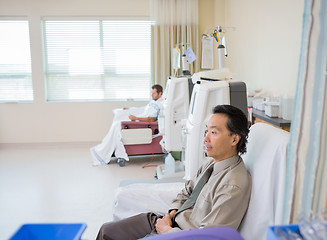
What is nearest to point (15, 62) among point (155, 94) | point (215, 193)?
point (155, 94)

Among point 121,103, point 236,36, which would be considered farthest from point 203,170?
point 121,103

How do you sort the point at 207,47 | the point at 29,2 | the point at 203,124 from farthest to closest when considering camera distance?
the point at 29,2 < the point at 207,47 < the point at 203,124

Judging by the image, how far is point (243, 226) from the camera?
55.5 inches

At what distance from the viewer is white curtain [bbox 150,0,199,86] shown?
5.13m

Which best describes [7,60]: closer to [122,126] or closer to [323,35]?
[122,126]

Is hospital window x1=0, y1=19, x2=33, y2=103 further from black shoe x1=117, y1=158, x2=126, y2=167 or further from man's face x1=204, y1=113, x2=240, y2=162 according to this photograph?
man's face x1=204, y1=113, x2=240, y2=162

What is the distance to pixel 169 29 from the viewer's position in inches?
204

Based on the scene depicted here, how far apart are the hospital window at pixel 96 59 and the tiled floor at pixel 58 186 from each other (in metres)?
1.08

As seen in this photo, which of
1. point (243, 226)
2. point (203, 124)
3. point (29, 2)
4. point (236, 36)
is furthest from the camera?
point (29, 2)

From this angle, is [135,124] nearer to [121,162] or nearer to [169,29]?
[121,162]

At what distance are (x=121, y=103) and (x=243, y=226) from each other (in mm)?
4252

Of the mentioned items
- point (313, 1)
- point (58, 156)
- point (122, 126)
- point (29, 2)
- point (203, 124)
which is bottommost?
point (58, 156)

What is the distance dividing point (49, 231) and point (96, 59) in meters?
4.55

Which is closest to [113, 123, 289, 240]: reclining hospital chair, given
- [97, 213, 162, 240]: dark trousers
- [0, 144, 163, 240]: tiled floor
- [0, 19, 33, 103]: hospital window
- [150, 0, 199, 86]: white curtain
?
[97, 213, 162, 240]: dark trousers
